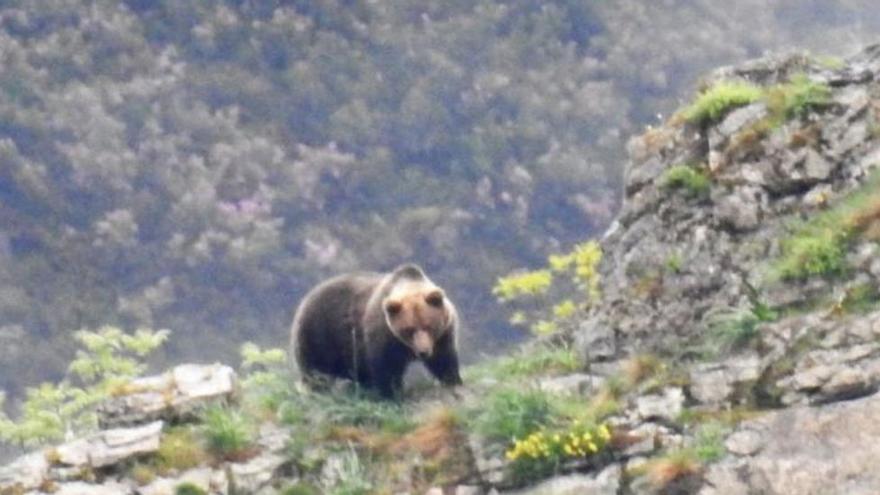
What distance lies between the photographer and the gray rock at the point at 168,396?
11102 mm

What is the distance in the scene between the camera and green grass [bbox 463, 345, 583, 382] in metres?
11.2

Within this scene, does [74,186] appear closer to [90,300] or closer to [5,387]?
[90,300]

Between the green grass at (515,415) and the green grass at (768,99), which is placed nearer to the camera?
the green grass at (515,415)

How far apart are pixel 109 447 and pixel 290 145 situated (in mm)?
28272

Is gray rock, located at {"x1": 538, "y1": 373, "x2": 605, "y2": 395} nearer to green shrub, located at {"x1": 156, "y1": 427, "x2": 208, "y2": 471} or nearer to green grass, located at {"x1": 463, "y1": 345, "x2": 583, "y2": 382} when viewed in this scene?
green grass, located at {"x1": 463, "y1": 345, "x2": 583, "y2": 382}

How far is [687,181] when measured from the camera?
11039mm

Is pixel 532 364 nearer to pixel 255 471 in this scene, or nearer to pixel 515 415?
pixel 515 415

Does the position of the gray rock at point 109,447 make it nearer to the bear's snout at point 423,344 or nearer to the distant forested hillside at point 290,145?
the bear's snout at point 423,344

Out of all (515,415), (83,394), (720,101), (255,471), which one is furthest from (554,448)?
(83,394)

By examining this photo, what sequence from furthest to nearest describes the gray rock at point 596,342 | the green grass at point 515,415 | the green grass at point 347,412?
the gray rock at point 596,342
the green grass at point 347,412
the green grass at point 515,415

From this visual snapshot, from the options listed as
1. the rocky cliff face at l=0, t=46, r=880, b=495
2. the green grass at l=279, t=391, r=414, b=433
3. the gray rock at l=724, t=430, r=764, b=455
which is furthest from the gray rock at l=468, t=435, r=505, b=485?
the gray rock at l=724, t=430, r=764, b=455

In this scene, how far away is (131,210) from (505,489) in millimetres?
27577

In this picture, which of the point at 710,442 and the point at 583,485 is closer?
the point at 710,442

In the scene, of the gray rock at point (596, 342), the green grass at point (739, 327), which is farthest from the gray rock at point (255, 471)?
the green grass at point (739, 327)
